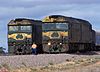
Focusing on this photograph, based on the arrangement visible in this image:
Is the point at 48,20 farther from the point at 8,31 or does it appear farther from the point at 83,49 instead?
the point at 83,49

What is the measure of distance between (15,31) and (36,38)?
2645 millimetres

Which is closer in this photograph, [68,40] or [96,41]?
[68,40]

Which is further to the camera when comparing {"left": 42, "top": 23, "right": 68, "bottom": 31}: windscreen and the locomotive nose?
the locomotive nose

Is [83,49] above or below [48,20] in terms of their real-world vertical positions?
below

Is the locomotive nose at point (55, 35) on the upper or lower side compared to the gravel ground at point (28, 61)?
upper

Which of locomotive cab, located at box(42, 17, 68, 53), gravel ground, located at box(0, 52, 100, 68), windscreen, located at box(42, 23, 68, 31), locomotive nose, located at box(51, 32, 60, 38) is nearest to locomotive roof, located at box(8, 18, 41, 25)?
windscreen, located at box(42, 23, 68, 31)

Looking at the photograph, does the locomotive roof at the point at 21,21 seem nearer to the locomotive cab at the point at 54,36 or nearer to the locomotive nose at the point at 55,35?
the locomotive cab at the point at 54,36

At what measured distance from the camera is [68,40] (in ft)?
157

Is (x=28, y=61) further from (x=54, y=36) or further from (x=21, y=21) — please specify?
(x=21, y=21)

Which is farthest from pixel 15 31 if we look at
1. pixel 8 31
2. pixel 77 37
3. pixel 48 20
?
pixel 77 37

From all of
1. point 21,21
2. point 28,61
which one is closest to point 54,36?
point 21,21

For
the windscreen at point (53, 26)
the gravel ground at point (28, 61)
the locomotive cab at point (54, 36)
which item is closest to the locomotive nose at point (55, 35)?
the locomotive cab at point (54, 36)

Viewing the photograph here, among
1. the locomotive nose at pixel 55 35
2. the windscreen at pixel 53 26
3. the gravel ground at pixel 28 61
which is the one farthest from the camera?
the locomotive nose at pixel 55 35

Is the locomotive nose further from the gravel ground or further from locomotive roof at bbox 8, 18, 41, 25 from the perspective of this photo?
the gravel ground
